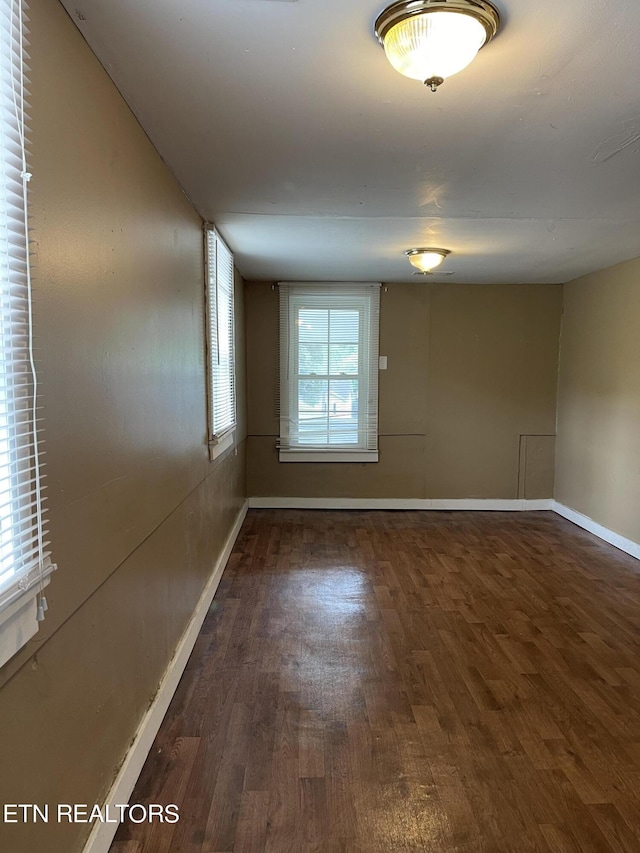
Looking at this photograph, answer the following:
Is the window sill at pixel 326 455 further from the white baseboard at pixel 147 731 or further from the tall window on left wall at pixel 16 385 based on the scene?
the tall window on left wall at pixel 16 385

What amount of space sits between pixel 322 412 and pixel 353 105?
12.4 feet

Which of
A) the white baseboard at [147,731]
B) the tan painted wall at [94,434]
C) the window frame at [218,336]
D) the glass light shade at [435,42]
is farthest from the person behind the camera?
the window frame at [218,336]

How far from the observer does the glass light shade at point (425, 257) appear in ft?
12.4

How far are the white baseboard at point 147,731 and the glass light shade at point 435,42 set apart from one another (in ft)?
7.14

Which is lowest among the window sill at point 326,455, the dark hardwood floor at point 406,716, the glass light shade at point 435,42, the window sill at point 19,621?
the dark hardwood floor at point 406,716

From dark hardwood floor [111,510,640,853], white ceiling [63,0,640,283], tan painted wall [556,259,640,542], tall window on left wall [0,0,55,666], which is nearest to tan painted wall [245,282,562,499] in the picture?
tan painted wall [556,259,640,542]

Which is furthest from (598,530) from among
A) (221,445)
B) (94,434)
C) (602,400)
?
(94,434)

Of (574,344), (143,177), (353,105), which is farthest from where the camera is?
(574,344)

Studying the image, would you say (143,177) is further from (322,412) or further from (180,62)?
(322,412)

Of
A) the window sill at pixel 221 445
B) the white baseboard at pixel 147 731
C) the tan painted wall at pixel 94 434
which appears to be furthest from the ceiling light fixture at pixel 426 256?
the white baseboard at pixel 147 731

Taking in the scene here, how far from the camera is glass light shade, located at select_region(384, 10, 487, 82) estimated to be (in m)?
1.29

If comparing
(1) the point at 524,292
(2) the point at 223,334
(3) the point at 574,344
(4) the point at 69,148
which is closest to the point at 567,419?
(3) the point at 574,344

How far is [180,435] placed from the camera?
246 cm

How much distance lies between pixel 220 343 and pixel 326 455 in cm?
205
